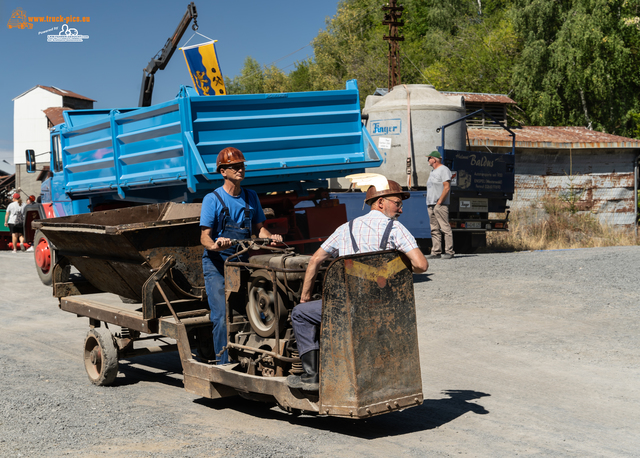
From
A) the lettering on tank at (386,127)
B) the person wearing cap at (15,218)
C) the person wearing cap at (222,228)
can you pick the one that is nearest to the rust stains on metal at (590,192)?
the lettering on tank at (386,127)

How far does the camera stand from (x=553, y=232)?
1994 centimetres

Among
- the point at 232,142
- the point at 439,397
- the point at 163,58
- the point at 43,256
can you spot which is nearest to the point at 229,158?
the point at 439,397

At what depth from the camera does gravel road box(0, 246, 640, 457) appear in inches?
180

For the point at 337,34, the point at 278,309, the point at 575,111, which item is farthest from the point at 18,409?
the point at 337,34

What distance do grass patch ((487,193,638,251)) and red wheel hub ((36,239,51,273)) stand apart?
10.7m

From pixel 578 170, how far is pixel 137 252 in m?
22.0

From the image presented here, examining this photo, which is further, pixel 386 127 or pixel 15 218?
pixel 15 218

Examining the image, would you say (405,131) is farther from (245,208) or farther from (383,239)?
(383,239)

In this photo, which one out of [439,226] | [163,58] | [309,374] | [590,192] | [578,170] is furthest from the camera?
[590,192]

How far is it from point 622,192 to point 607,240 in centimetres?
775

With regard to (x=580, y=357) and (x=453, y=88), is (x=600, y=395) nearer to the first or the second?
(x=580, y=357)

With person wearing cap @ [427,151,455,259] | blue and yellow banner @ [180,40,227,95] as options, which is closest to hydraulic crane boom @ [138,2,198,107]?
blue and yellow banner @ [180,40,227,95]

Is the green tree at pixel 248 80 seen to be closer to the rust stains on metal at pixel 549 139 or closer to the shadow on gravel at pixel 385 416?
the rust stains on metal at pixel 549 139

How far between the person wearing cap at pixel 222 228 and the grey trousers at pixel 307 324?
953mm
